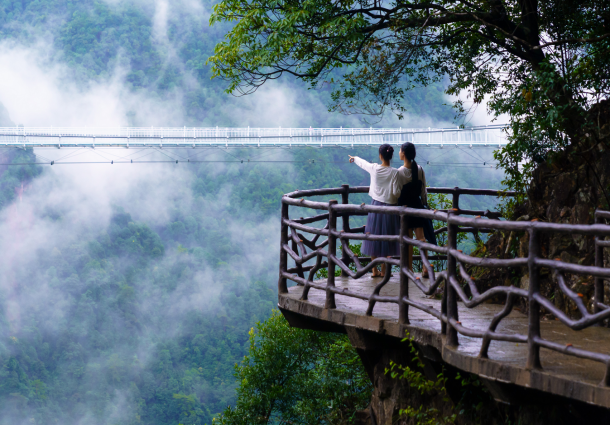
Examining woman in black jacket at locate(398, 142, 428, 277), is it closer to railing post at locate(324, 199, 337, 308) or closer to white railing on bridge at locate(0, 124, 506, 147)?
railing post at locate(324, 199, 337, 308)

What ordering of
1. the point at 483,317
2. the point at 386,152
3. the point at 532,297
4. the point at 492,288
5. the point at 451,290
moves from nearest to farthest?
the point at 532,297 → the point at 492,288 → the point at 451,290 → the point at 483,317 → the point at 386,152

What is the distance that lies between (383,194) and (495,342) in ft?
6.18

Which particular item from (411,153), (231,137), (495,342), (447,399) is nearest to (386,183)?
(411,153)

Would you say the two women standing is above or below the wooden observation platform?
above

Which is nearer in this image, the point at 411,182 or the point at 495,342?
the point at 495,342

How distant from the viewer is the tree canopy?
4.97m

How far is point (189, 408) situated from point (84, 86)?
3968 cm

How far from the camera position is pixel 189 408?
40031mm

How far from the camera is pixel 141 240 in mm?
55938

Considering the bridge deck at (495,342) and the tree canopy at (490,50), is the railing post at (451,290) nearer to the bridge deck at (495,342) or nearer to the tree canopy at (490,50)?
the bridge deck at (495,342)

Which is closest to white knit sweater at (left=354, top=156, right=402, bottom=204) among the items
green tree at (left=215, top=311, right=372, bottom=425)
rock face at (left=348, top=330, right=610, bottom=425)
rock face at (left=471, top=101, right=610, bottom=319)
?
rock face at (left=471, top=101, right=610, bottom=319)

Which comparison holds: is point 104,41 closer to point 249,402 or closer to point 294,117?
point 294,117

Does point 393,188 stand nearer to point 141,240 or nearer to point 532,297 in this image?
point 532,297

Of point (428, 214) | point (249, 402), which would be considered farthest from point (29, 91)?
point (428, 214)
